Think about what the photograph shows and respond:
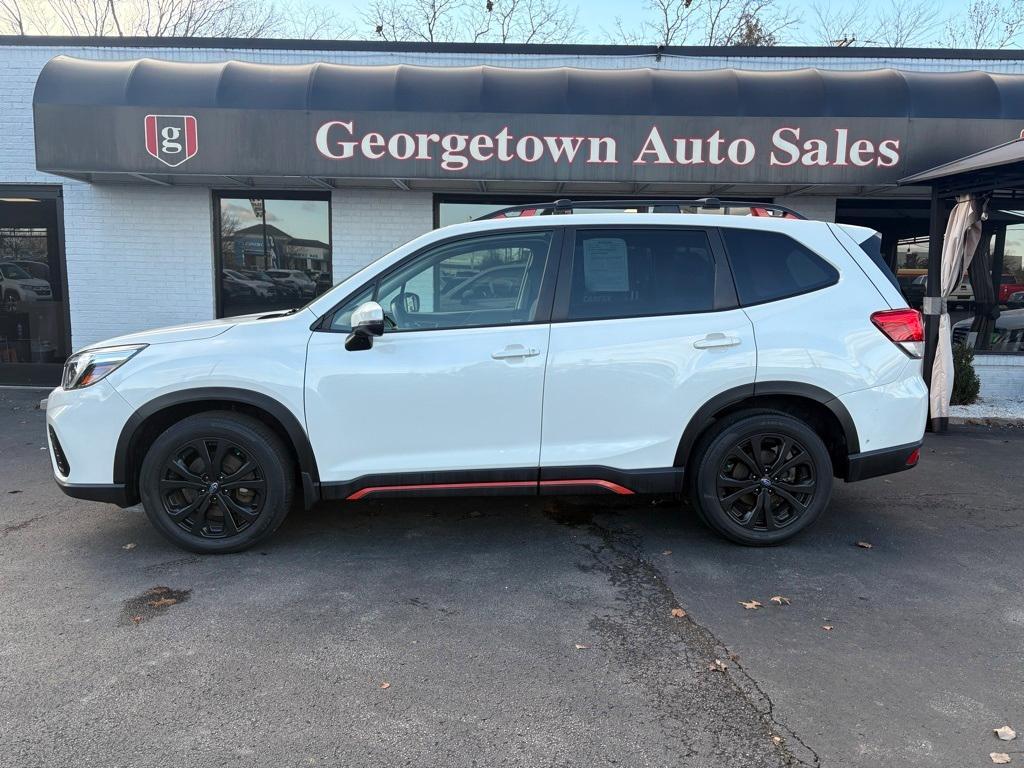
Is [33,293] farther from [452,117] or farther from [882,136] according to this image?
[882,136]

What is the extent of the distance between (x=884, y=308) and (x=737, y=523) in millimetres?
1522

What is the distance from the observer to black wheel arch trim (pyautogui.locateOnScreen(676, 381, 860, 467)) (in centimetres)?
410

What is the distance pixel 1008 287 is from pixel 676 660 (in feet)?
30.9

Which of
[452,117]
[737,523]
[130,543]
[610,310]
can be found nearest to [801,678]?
[737,523]

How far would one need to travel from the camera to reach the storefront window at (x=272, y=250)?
31.3 feet

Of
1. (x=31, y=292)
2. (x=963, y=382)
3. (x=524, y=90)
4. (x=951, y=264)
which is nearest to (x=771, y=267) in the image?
(x=524, y=90)

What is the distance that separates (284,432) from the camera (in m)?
4.09

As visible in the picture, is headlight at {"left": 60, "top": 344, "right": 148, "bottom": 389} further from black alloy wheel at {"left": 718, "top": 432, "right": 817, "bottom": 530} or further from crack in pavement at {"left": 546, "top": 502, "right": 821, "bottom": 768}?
black alloy wheel at {"left": 718, "top": 432, "right": 817, "bottom": 530}

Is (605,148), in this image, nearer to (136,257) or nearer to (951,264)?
(951,264)

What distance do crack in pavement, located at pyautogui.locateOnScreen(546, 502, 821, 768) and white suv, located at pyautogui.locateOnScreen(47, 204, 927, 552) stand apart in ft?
1.63

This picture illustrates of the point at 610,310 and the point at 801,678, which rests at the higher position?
the point at 610,310

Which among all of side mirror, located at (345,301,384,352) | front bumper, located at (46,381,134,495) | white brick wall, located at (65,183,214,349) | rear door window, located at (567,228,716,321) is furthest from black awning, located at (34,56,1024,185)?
front bumper, located at (46,381,134,495)

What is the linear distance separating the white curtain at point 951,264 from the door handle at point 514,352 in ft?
19.5

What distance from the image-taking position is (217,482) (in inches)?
158
